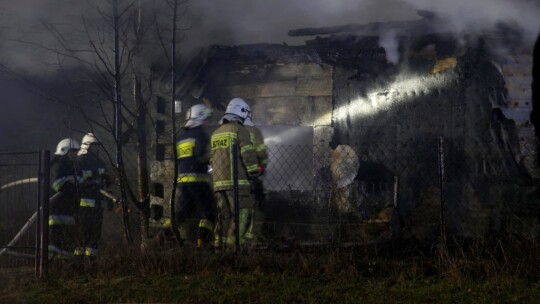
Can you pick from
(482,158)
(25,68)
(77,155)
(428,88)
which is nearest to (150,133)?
(77,155)

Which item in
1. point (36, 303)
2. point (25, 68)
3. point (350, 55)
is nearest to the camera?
point (36, 303)

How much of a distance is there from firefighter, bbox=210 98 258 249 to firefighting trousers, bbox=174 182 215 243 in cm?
24

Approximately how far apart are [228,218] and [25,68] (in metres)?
4.82

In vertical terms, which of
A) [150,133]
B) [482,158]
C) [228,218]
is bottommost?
[228,218]

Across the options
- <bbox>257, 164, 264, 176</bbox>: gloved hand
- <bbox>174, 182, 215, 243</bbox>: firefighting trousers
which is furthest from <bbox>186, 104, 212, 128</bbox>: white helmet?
<bbox>257, 164, 264, 176</bbox>: gloved hand

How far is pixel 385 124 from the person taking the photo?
8180 mm

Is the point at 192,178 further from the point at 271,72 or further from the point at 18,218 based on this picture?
the point at 18,218

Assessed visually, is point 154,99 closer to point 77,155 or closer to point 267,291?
point 77,155

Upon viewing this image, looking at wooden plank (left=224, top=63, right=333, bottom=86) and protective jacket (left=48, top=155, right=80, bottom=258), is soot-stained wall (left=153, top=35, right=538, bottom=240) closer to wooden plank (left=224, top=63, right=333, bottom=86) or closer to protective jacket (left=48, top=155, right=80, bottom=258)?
wooden plank (left=224, top=63, right=333, bottom=86)

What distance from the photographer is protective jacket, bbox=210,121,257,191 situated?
654 cm

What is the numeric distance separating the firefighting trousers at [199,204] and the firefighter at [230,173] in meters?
0.24

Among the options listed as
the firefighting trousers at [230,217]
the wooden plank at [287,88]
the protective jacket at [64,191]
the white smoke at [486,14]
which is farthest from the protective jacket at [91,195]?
the white smoke at [486,14]

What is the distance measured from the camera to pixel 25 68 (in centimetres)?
912

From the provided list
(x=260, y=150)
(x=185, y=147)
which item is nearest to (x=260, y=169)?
(x=260, y=150)
